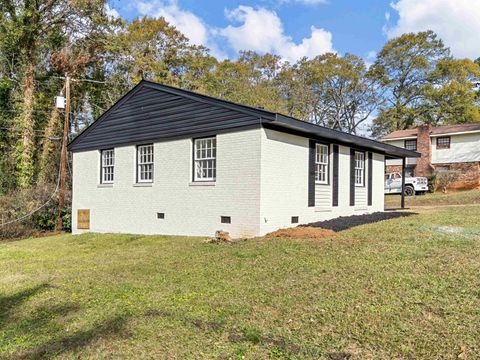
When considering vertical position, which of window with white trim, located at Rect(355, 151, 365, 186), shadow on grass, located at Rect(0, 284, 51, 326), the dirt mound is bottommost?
shadow on grass, located at Rect(0, 284, 51, 326)

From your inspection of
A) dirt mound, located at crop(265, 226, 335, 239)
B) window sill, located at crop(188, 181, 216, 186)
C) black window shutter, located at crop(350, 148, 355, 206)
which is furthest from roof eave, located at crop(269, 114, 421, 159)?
dirt mound, located at crop(265, 226, 335, 239)

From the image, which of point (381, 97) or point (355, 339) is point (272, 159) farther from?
point (381, 97)

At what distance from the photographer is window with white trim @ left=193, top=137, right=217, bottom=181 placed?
10844mm

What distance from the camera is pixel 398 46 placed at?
125 ft

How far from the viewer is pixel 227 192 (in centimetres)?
1027

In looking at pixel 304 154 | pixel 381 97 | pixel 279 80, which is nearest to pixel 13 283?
pixel 304 154

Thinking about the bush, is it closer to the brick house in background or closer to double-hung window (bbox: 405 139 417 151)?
the brick house in background

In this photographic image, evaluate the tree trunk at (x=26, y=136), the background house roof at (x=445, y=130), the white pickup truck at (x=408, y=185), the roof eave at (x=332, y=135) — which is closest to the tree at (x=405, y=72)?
the background house roof at (x=445, y=130)

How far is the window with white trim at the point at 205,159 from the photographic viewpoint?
1084cm

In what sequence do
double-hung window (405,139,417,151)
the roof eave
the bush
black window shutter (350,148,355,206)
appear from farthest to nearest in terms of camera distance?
double-hung window (405,139,417,151) < the bush < black window shutter (350,148,355,206) < the roof eave

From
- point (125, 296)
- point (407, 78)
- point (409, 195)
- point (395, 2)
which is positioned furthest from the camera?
point (407, 78)

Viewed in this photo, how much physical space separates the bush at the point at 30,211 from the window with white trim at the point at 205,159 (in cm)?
→ 887

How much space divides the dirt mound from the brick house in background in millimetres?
23618

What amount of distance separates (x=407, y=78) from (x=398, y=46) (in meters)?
3.50
